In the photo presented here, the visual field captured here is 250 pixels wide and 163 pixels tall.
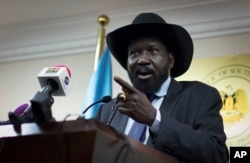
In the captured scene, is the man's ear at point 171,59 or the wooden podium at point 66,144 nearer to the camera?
the wooden podium at point 66,144

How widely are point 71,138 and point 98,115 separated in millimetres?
875

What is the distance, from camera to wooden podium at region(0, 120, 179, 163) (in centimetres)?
76

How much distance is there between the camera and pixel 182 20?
3383 millimetres

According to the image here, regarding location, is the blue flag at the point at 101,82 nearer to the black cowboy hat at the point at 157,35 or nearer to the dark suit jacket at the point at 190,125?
the black cowboy hat at the point at 157,35

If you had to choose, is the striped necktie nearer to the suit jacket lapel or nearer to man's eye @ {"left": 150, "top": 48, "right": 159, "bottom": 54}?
the suit jacket lapel

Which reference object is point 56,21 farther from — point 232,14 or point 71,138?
point 71,138

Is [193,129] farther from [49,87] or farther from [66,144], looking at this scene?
[66,144]

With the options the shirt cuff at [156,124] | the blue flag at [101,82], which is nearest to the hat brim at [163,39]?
the shirt cuff at [156,124]

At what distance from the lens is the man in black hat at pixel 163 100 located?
115 cm

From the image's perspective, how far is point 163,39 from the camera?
67.4 inches

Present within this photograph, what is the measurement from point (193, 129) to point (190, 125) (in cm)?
11

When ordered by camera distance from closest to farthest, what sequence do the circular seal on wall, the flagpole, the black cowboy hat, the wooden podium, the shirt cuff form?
the wooden podium < the shirt cuff < the black cowboy hat < the circular seal on wall < the flagpole

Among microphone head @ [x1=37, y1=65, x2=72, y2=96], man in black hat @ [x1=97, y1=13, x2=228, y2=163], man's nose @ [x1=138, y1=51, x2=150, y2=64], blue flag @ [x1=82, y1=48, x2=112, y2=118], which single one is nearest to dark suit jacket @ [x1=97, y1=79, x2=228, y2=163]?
man in black hat @ [x1=97, y1=13, x2=228, y2=163]

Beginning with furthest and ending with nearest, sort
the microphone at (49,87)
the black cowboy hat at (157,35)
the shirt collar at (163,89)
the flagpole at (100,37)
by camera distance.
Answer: the flagpole at (100,37) → the black cowboy hat at (157,35) → the shirt collar at (163,89) → the microphone at (49,87)
